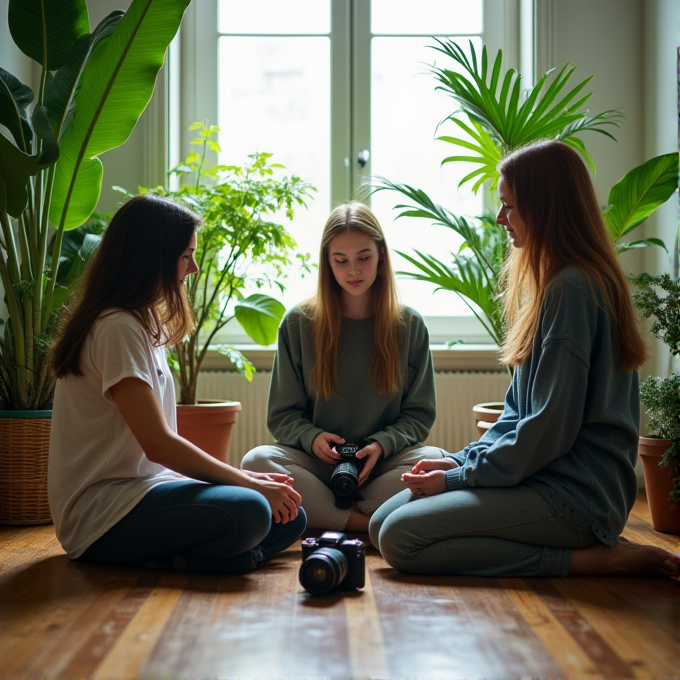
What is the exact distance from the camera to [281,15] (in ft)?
11.9

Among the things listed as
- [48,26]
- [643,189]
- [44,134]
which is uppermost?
[48,26]

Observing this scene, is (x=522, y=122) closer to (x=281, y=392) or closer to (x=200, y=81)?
(x=281, y=392)

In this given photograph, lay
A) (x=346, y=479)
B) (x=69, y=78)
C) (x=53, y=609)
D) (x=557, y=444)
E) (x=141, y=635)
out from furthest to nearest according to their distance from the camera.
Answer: (x=69, y=78), (x=346, y=479), (x=557, y=444), (x=53, y=609), (x=141, y=635)

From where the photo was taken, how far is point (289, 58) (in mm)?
3637

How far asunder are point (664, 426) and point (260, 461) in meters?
1.17

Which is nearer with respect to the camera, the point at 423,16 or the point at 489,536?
the point at 489,536

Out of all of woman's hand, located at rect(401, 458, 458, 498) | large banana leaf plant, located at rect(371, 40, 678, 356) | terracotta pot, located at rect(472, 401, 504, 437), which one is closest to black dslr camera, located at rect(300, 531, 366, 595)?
woman's hand, located at rect(401, 458, 458, 498)

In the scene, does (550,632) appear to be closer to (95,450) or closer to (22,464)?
(95,450)

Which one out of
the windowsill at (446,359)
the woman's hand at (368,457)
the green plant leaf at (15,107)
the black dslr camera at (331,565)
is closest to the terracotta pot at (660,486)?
the woman's hand at (368,457)

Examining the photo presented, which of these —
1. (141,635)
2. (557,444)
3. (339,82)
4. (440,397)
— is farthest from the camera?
(339,82)

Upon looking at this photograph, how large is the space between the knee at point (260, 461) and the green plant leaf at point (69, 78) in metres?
1.18

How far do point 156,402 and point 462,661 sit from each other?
813 mm

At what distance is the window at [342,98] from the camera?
3.61 m

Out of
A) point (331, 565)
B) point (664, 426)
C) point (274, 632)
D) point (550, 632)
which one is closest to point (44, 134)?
point (331, 565)
